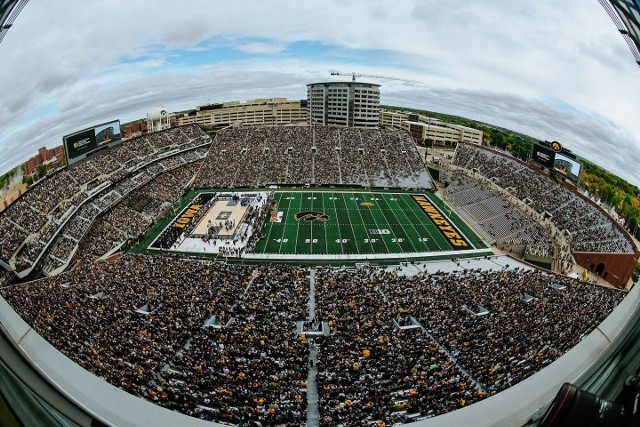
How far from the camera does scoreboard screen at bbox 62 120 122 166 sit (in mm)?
33625

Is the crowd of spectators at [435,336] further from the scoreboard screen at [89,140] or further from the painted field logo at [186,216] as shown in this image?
the scoreboard screen at [89,140]

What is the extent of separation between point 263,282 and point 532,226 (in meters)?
24.2

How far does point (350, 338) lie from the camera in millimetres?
14305

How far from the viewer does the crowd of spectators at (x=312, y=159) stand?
147 ft

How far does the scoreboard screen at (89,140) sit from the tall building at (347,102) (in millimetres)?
53249

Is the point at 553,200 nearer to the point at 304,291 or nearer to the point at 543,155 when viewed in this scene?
the point at 543,155

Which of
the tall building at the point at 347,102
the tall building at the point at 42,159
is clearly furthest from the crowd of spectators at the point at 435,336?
the tall building at the point at 347,102

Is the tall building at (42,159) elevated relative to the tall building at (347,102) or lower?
lower

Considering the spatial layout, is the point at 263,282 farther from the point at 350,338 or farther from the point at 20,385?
the point at 20,385

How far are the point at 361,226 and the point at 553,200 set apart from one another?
17507 mm

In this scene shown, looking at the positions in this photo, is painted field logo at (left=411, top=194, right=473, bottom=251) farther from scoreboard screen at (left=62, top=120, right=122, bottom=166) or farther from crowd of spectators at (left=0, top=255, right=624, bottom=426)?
scoreboard screen at (left=62, top=120, right=122, bottom=166)

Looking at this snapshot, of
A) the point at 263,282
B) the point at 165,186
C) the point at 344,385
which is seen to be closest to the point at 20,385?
the point at 344,385

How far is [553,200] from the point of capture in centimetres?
3534

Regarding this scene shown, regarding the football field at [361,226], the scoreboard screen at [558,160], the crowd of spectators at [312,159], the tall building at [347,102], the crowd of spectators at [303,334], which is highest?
the tall building at [347,102]
